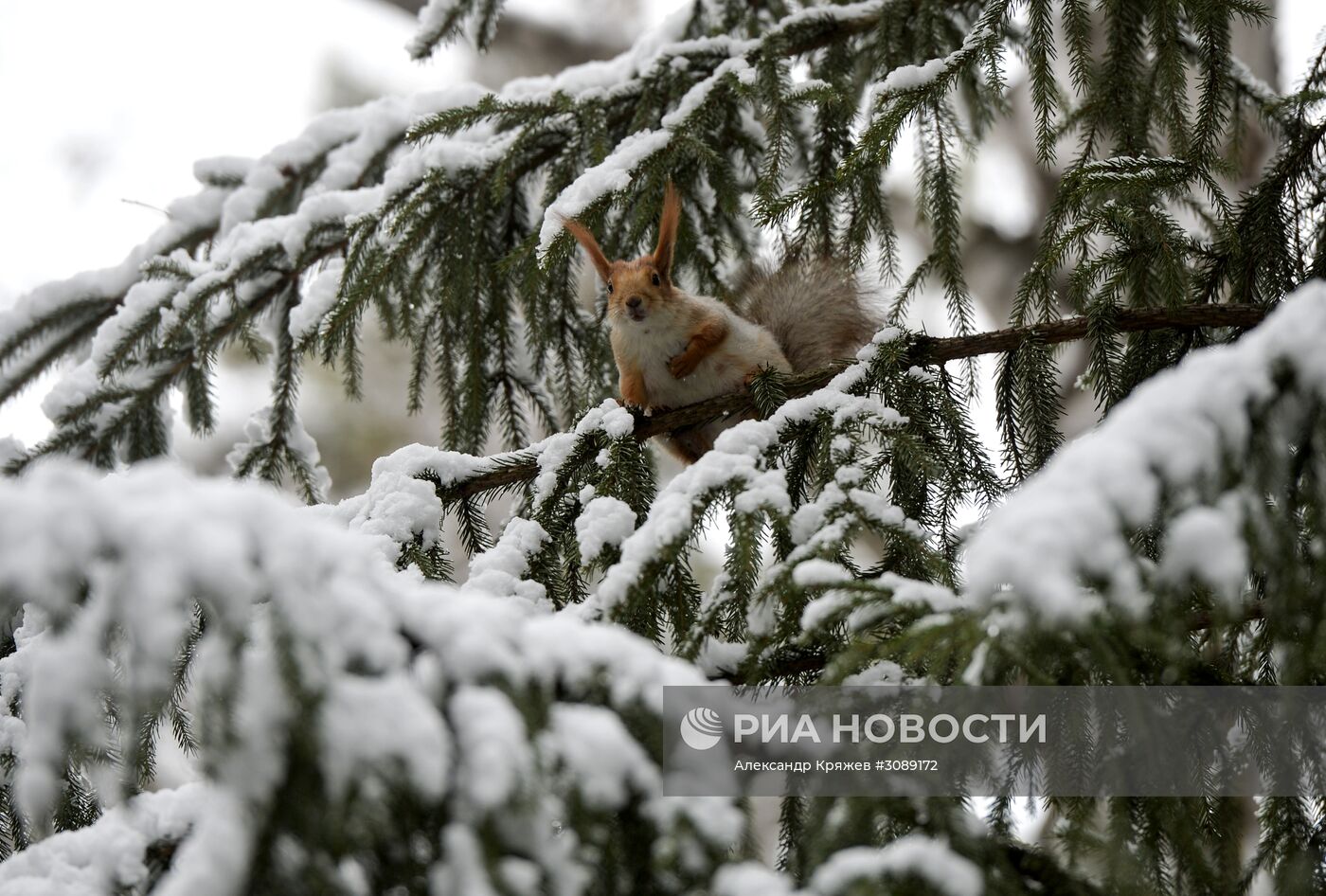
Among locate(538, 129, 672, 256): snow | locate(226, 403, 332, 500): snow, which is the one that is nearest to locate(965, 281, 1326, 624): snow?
locate(538, 129, 672, 256): snow

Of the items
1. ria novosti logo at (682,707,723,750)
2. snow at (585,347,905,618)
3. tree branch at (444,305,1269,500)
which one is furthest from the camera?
tree branch at (444,305,1269,500)

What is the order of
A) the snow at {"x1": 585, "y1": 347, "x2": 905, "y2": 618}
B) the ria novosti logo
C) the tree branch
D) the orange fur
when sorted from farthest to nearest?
the orange fur < the tree branch < the snow at {"x1": 585, "y1": 347, "x2": 905, "y2": 618} < the ria novosti logo

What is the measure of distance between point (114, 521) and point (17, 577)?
61 millimetres

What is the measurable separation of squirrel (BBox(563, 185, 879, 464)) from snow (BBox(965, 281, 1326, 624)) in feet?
4.03

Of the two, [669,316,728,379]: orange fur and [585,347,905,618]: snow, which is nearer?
[585,347,905,618]: snow

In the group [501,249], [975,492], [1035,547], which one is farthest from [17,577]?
[501,249]

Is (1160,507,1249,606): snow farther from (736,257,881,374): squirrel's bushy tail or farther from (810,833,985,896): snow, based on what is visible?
(736,257,881,374): squirrel's bushy tail

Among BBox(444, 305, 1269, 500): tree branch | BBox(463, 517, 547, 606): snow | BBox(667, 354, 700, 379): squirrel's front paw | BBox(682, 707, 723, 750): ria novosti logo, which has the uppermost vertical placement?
BBox(667, 354, 700, 379): squirrel's front paw

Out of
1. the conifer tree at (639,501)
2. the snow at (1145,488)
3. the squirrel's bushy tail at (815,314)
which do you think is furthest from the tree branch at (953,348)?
the snow at (1145,488)

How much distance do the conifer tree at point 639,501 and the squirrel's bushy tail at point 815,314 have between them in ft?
0.29

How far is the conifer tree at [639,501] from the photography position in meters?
0.69

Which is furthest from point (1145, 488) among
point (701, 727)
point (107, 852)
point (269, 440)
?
point (269, 440)

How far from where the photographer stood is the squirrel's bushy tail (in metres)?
2.13

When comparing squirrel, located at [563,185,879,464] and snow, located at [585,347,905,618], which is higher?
squirrel, located at [563,185,879,464]
